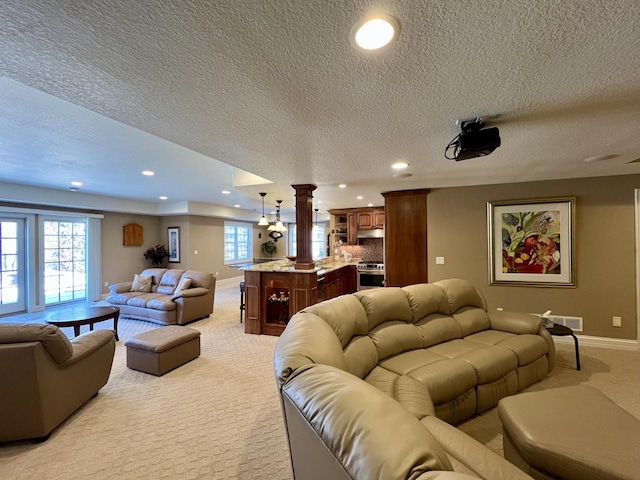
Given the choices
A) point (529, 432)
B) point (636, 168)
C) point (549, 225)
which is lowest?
point (529, 432)

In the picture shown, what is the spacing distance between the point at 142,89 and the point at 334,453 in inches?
76.9

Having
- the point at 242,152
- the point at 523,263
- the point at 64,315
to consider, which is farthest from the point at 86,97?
the point at 523,263

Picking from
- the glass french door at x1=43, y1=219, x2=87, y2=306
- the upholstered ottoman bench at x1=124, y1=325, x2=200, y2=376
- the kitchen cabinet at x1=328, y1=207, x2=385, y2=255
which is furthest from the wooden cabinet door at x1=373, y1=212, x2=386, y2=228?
the glass french door at x1=43, y1=219, x2=87, y2=306

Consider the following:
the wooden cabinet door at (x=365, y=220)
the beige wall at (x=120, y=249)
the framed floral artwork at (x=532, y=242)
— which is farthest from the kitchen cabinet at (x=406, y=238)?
the beige wall at (x=120, y=249)

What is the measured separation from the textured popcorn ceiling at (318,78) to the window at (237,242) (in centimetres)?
640

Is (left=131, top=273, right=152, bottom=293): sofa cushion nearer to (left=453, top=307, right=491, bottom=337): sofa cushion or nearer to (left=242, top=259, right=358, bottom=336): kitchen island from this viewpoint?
(left=242, top=259, right=358, bottom=336): kitchen island

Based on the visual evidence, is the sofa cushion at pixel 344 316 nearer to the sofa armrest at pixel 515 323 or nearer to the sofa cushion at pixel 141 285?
the sofa armrest at pixel 515 323

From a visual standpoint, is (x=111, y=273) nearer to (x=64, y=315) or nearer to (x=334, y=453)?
(x=64, y=315)

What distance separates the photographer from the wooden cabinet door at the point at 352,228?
7314 mm

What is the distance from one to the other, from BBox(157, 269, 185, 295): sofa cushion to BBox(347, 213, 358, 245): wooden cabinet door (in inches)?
166

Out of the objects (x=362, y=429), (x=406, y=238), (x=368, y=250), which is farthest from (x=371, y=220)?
(x=362, y=429)

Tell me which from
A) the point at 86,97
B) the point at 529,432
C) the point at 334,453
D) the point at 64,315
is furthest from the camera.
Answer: the point at 64,315

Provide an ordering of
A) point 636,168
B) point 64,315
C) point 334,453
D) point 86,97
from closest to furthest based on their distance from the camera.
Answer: point 334,453, point 86,97, point 636,168, point 64,315

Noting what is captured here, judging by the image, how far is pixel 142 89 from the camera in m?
1.51
